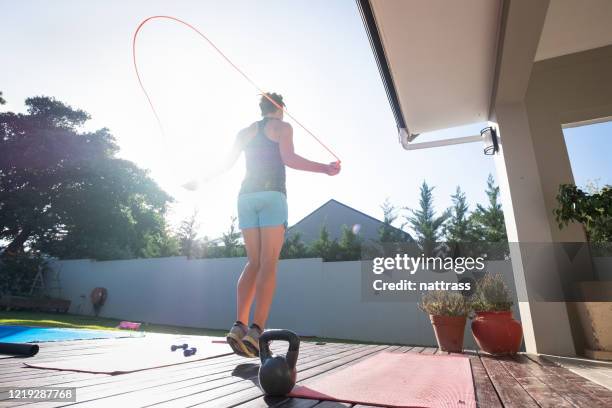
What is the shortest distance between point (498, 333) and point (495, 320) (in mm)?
85

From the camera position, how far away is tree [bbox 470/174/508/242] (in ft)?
50.7

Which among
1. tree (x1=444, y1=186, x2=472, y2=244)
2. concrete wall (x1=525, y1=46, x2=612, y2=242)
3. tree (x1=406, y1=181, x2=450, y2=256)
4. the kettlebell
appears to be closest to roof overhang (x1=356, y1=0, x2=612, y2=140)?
concrete wall (x1=525, y1=46, x2=612, y2=242)

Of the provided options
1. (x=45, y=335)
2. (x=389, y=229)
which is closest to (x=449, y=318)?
(x=45, y=335)

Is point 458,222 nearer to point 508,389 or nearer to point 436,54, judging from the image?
point 436,54

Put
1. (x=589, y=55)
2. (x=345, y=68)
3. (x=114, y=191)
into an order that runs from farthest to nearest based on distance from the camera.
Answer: (x=114, y=191), (x=345, y=68), (x=589, y=55)

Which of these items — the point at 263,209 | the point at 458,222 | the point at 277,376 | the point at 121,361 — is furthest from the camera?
the point at 458,222

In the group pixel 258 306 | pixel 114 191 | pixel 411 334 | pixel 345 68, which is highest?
pixel 114 191

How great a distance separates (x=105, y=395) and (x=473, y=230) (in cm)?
1764

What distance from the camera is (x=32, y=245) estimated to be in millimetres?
15539

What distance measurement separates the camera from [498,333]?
2.22 meters

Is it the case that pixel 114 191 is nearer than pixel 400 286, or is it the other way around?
pixel 400 286

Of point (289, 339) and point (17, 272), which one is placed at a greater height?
point (17, 272)

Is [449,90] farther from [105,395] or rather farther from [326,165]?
[105,395]

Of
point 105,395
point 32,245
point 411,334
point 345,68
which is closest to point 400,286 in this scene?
point 411,334
